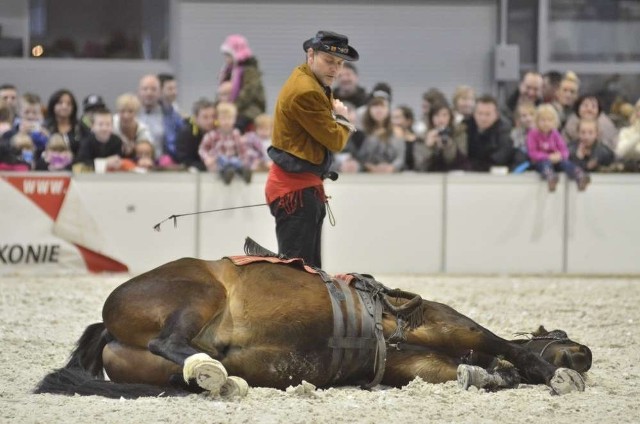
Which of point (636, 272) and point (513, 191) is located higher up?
point (513, 191)

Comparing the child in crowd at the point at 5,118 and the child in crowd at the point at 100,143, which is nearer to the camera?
the child in crowd at the point at 100,143

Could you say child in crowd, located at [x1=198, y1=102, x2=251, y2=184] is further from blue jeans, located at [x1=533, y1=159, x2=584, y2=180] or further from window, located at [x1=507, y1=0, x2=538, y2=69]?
window, located at [x1=507, y1=0, x2=538, y2=69]

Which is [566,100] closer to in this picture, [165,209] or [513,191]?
[513,191]

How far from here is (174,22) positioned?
15.6 metres

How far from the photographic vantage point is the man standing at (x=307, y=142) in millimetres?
6500

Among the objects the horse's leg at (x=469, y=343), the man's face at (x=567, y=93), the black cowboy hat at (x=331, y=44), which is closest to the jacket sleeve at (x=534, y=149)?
the man's face at (x=567, y=93)

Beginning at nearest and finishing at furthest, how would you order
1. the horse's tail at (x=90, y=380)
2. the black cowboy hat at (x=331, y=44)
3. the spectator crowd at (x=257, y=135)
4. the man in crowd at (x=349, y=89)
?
the horse's tail at (x=90, y=380) < the black cowboy hat at (x=331, y=44) < the spectator crowd at (x=257, y=135) < the man in crowd at (x=349, y=89)

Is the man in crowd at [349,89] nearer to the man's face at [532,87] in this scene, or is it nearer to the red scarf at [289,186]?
the man's face at [532,87]

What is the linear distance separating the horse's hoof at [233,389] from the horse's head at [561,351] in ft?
4.83

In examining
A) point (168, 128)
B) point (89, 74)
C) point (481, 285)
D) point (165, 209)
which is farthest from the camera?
point (89, 74)

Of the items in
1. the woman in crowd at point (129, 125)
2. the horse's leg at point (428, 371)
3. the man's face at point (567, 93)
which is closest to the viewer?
the horse's leg at point (428, 371)

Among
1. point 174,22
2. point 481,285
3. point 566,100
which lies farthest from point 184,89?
point 481,285

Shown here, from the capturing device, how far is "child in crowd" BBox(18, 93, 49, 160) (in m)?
11.7

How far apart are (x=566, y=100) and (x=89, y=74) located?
614 cm
